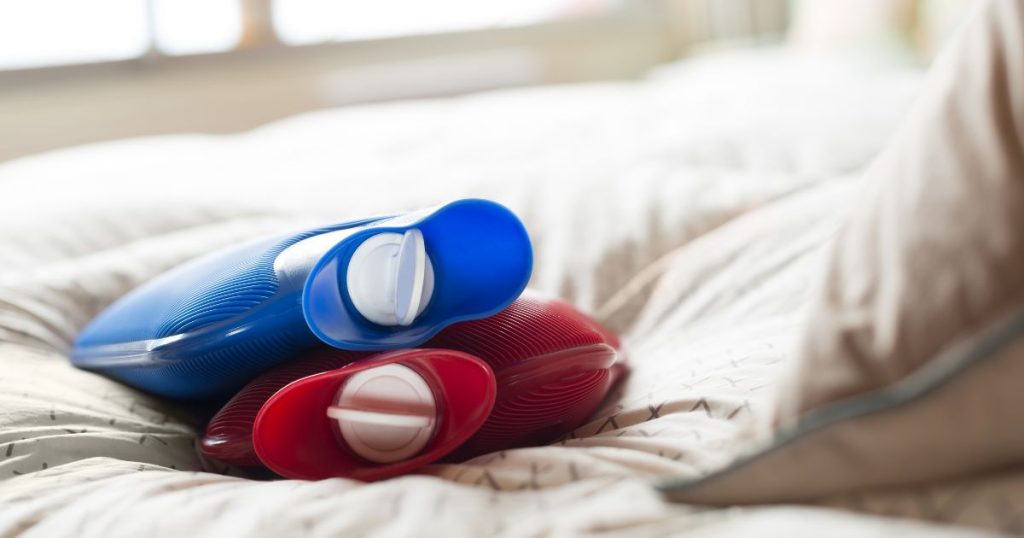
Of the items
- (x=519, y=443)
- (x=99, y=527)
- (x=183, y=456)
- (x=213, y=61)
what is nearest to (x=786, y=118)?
(x=519, y=443)

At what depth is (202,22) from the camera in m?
2.91

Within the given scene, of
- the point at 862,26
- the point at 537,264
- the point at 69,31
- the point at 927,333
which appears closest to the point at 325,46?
the point at 69,31

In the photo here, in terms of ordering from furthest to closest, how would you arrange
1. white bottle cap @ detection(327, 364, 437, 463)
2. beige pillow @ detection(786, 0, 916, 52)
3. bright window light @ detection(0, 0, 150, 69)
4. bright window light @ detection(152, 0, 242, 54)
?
bright window light @ detection(152, 0, 242, 54) < bright window light @ detection(0, 0, 150, 69) < beige pillow @ detection(786, 0, 916, 52) < white bottle cap @ detection(327, 364, 437, 463)

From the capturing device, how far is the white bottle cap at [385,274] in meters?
0.62

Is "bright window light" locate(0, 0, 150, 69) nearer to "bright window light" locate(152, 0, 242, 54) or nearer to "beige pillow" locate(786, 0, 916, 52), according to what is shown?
"bright window light" locate(152, 0, 242, 54)

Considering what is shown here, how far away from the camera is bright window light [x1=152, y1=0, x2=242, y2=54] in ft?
9.23

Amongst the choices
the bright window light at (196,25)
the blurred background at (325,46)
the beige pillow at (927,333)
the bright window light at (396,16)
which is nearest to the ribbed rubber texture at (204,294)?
the beige pillow at (927,333)

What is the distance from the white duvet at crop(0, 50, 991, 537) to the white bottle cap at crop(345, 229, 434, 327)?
115 millimetres

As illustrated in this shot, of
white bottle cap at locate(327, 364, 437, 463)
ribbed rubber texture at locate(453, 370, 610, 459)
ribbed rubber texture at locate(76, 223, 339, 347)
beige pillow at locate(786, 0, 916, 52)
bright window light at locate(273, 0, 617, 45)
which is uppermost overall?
bright window light at locate(273, 0, 617, 45)

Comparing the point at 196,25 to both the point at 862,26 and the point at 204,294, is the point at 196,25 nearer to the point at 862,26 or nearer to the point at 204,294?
the point at 862,26

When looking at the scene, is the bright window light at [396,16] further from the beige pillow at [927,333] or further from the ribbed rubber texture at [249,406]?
the beige pillow at [927,333]

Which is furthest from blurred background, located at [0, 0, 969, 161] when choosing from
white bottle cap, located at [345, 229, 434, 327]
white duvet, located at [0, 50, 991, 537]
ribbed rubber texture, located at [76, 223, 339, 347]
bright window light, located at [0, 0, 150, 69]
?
white bottle cap, located at [345, 229, 434, 327]

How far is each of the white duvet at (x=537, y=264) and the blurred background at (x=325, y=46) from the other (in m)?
1.15

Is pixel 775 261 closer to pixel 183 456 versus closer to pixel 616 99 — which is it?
pixel 183 456
